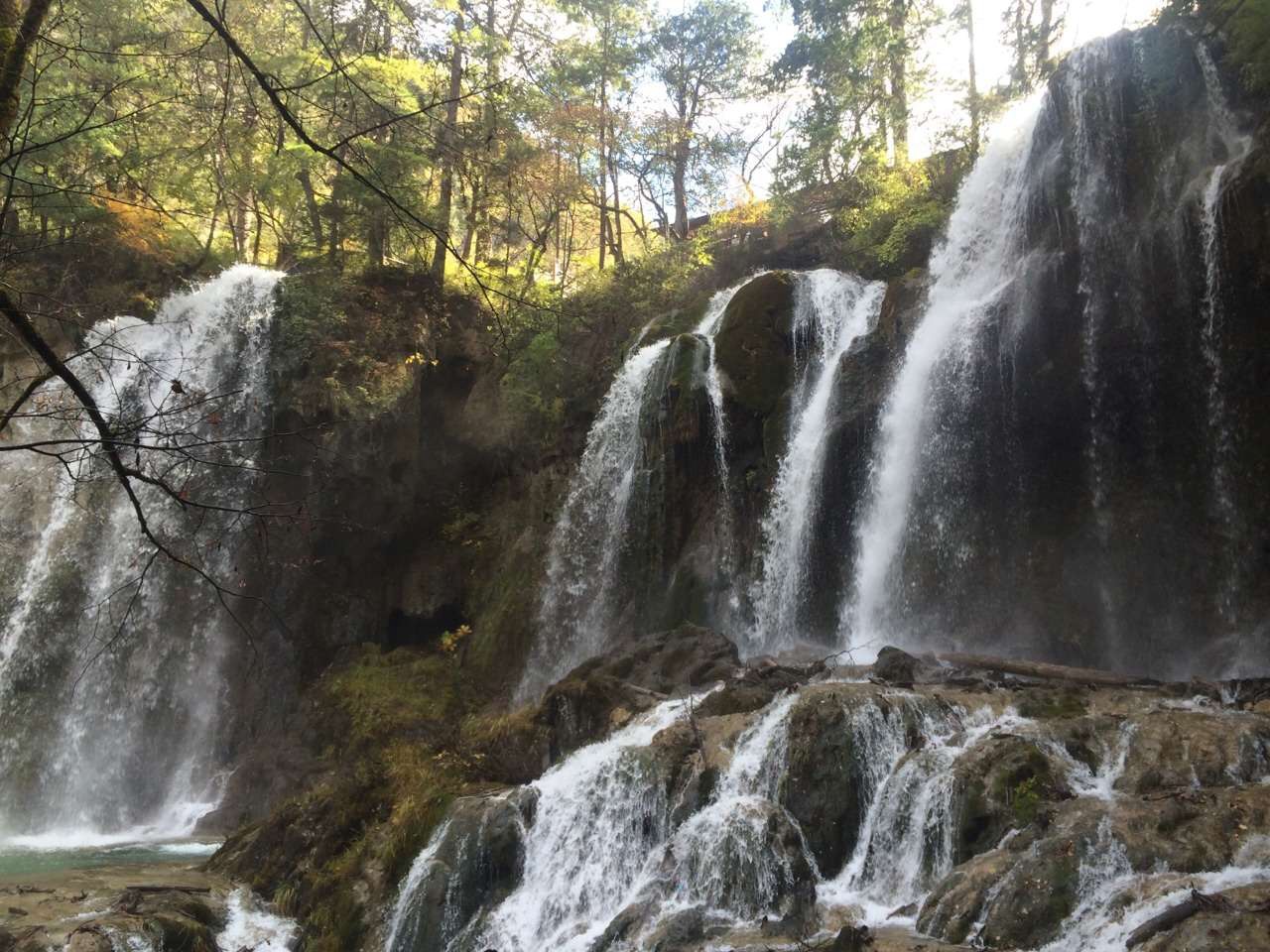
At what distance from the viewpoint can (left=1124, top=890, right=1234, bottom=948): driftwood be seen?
427cm

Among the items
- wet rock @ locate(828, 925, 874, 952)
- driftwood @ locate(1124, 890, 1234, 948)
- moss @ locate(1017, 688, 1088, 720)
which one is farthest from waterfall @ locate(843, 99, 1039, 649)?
driftwood @ locate(1124, 890, 1234, 948)

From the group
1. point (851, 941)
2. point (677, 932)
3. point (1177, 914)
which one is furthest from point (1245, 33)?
point (677, 932)

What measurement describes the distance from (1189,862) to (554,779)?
5210 mm

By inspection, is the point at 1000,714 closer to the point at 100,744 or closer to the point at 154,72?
the point at 154,72

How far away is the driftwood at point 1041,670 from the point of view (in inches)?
324

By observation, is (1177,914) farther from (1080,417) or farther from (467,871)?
(1080,417)

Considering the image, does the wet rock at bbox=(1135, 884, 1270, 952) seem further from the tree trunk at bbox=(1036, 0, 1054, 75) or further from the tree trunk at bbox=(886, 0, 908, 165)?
the tree trunk at bbox=(886, 0, 908, 165)

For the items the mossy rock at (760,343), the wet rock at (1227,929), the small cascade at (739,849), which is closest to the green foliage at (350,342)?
the mossy rock at (760,343)

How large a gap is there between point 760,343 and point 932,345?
312 centimetres

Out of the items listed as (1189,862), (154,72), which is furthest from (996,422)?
(154,72)

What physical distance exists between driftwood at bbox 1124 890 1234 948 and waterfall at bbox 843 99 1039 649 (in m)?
7.05

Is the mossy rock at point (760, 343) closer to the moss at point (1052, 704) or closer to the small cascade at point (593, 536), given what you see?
the small cascade at point (593, 536)

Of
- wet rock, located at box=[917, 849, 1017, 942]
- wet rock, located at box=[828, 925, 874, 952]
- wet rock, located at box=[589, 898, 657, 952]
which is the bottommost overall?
wet rock, located at box=[589, 898, 657, 952]

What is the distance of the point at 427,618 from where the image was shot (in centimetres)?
1717
